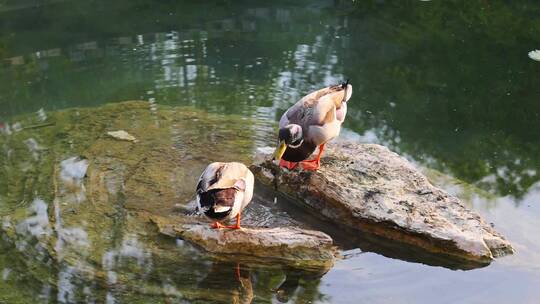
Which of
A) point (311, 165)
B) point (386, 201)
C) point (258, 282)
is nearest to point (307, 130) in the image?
point (311, 165)

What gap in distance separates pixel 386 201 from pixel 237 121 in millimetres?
2175

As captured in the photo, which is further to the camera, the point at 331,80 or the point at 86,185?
the point at 331,80

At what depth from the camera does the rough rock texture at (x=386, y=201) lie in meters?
4.29

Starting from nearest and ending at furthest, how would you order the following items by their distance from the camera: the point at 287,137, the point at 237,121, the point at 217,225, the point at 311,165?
the point at 217,225 < the point at 287,137 < the point at 311,165 < the point at 237,121

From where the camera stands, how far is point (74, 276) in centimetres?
397

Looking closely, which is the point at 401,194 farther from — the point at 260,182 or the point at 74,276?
the point at 74,276

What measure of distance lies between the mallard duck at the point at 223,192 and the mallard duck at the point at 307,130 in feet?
1.64

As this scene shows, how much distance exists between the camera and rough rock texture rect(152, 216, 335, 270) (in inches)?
164

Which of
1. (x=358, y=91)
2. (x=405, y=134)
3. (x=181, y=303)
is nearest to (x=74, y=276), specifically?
(x=181, y=303)

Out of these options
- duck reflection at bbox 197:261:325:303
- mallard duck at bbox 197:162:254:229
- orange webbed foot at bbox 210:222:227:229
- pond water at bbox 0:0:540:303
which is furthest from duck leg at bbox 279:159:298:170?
duck reflection at bbox 197:261:325:303

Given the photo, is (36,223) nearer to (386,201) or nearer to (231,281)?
(231,281)

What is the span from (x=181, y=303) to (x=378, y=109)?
378 cm

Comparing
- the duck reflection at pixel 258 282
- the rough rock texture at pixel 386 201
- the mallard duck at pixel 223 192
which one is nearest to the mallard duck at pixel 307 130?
the rough rock texture at pixel 386 201

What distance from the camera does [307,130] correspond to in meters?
4.77
